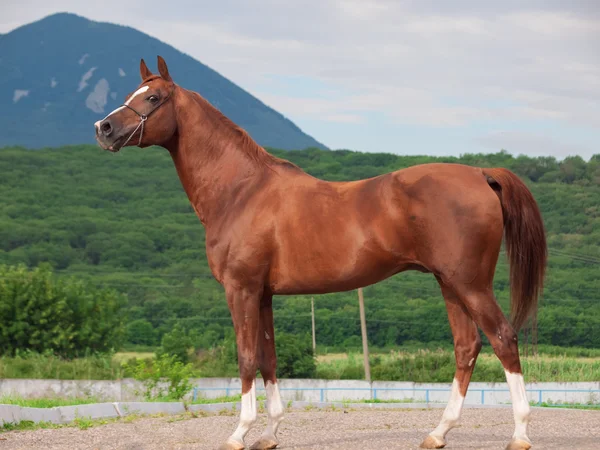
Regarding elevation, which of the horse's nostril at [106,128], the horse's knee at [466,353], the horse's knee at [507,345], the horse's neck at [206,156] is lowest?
the horse's knee at [466,353]

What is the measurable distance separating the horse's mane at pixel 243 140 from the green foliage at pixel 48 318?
3253 cm

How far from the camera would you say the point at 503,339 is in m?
7.47

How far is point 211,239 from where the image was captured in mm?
8406

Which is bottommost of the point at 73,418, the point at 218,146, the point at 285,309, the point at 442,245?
the point at 285,309

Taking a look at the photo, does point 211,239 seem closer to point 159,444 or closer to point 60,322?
point 159,444

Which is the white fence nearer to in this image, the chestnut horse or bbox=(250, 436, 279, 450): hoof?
bbox=(250, 436, 279, 450): hoof

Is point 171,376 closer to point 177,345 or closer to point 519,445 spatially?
point 519,445

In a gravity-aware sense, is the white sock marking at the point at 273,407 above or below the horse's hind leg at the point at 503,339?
below

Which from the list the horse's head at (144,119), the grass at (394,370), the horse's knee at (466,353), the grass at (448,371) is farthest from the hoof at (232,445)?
the grass at (448,371)

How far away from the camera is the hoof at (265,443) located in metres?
8.17

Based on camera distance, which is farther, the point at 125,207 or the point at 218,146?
the point at 125,207

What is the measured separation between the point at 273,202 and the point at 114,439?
115 inches

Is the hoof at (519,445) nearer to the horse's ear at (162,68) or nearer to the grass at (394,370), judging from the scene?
the horse's ear at (162,68)

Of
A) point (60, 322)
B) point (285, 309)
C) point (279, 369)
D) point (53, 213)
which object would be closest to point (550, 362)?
point (279, 369)
